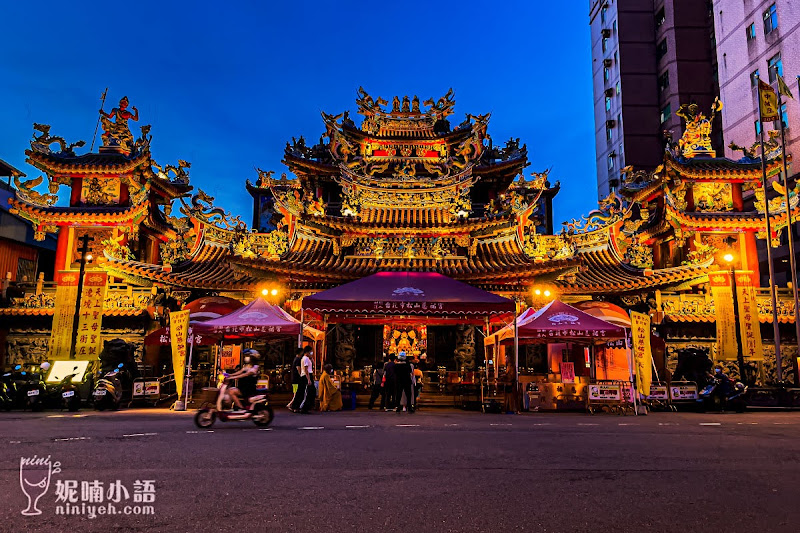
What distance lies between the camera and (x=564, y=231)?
861 inches

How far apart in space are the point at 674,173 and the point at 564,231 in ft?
18.1

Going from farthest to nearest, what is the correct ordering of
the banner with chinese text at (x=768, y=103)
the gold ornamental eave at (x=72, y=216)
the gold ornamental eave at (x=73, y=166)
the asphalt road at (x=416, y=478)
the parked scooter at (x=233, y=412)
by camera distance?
the gold ornamental eave at (x=73, y=166), the gold ornamental eave at (x=72, y=216), the banner with chinese text at (x=768, y=103), the parked scooter at (x=233, y=412), the asphalt road at (x=416, y=478)

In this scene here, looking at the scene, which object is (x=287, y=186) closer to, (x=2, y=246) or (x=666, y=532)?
(x=2, y=246)

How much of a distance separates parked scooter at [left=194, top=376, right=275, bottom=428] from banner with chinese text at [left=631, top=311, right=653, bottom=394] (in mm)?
10089

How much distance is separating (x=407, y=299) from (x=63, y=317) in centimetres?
1334

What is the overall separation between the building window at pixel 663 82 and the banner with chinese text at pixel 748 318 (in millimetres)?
28709

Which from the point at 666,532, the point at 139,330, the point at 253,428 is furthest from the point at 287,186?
the point at 666,532

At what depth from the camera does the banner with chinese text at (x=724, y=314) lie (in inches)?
806

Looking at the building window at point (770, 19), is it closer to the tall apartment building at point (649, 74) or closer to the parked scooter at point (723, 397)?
the tall apartment building at point (649, 74)

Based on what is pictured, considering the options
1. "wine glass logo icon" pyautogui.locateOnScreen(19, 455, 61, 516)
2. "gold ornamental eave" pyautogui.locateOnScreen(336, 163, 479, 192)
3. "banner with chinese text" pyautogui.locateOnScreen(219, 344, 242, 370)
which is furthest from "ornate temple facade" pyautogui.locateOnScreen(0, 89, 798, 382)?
"wine glass logo icon" pyautogui.locateOnScreen(19, 455, 61, 516)

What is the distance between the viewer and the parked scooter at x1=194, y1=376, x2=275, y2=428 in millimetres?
10133
